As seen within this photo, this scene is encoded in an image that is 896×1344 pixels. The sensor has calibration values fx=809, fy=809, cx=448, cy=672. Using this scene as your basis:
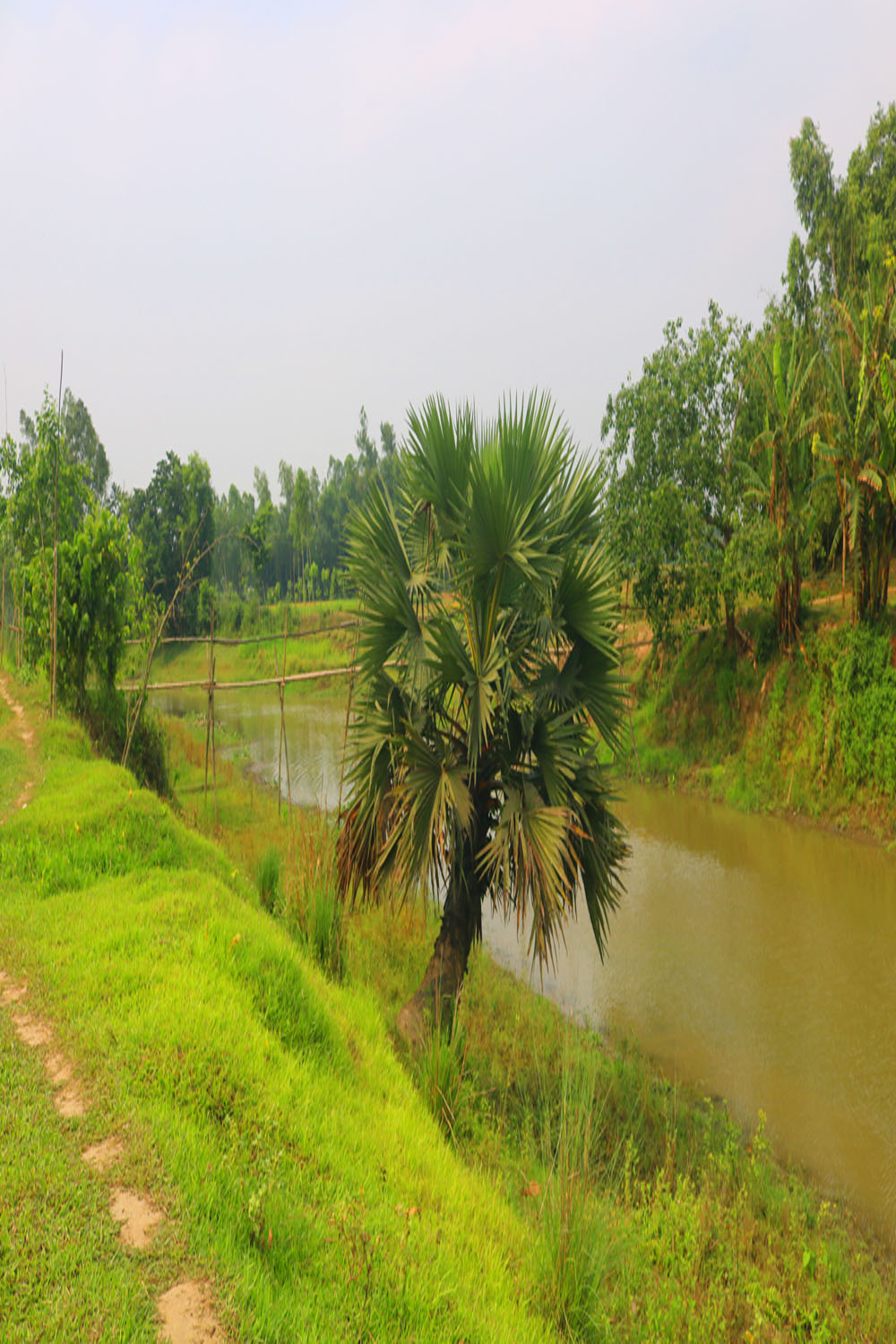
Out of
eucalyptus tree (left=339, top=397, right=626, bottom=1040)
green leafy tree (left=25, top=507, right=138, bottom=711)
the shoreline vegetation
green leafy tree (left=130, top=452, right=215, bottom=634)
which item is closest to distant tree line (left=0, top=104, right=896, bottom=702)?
green leafy tree (left=25, top=507, right=138, bottom=711)

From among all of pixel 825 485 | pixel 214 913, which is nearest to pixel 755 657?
pixel 825 485

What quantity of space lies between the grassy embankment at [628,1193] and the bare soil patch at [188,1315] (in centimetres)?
140

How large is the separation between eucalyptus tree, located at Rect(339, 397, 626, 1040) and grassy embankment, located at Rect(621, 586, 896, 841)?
19.0 ft

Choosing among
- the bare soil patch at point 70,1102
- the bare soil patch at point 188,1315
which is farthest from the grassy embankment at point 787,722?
the bare soil patch at point 188,1315

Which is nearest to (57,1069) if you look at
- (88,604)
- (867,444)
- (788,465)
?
(88,604)

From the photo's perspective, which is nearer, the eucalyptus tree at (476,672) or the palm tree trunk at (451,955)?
the eucalyptus tree at (476,672)

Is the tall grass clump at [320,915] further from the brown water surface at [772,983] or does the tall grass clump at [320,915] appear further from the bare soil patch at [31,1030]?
the bare soil patch at [31,1030]

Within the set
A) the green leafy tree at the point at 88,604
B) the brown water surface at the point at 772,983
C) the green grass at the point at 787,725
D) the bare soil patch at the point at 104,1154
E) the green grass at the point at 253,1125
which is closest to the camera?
the green grass at the point at 253,1125

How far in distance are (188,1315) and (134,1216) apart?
50cm

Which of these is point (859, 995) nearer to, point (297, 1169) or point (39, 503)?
point (297, 1169)

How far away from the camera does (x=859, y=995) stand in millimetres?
7992

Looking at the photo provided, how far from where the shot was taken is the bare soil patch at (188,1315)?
Result: 247 cm

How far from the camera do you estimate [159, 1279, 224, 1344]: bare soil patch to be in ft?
8.12

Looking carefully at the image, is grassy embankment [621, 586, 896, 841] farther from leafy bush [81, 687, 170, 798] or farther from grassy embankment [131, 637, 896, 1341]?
leafy bush [81, 687, 170, 798]
